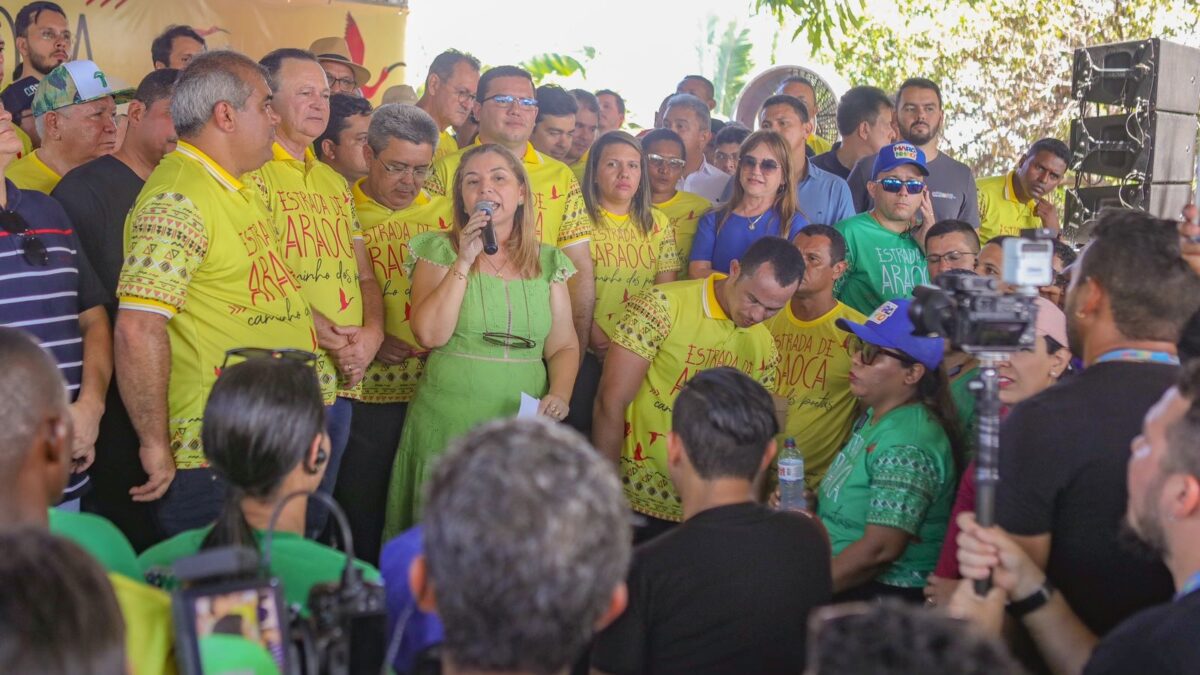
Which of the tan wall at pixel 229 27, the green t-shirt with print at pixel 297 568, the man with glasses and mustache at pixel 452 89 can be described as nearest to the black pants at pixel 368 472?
the man with glasses and mustache at pixel 452 89

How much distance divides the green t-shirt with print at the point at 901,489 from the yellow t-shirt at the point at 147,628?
88.3 inches

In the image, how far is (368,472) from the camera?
4.80 m

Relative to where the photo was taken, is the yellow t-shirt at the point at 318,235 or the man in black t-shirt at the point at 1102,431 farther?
the yellow t-shirt at the point at 318,235

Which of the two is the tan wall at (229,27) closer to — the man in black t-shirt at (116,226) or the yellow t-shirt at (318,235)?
the man in black t-shirt at (116,226)

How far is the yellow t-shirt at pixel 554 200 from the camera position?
5242 mm

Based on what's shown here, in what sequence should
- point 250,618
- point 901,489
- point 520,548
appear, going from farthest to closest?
point 901,489 → point 250,618 → point 520,548

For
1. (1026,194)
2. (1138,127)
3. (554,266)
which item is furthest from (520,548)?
(1138,127)

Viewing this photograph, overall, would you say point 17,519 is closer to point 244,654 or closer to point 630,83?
point 244,654

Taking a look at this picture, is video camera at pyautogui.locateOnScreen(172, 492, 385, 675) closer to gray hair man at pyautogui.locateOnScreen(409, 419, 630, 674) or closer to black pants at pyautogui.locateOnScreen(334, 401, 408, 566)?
gray hair man at pyautogui.locateOnScreen(409, 419, 630, 674)

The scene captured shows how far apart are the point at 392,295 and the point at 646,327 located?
3.66 ft

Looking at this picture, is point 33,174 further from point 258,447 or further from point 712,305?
point 258,447

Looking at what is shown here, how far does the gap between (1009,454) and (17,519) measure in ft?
6.62

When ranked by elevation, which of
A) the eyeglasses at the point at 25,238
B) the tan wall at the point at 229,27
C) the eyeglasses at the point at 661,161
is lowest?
the eyeglasses at the point at 25,238

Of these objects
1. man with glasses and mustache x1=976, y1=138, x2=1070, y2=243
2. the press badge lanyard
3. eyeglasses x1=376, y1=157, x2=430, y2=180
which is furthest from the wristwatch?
man with glasses and mustache x1=976, y1=138, x2=1070, y2=243
